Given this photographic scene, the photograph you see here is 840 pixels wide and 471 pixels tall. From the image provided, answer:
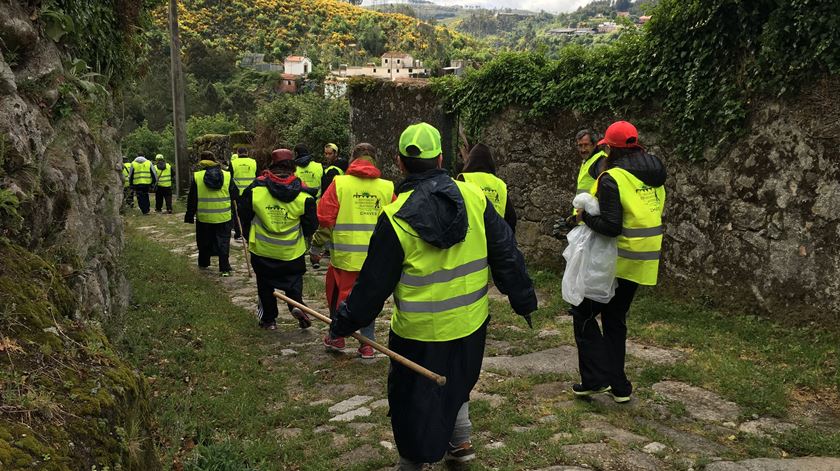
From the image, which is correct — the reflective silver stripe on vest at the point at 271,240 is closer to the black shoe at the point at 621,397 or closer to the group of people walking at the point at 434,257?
the group of people walking at the point at 434,257

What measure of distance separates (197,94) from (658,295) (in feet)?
175

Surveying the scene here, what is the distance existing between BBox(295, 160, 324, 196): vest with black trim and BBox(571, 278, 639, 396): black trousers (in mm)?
6496

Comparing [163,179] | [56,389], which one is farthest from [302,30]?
[56,389]

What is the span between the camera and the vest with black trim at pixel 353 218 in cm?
564

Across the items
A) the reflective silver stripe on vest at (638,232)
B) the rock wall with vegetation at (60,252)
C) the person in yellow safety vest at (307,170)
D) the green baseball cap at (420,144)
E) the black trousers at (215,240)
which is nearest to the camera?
A: the rock wall with vegetation at (60,252)

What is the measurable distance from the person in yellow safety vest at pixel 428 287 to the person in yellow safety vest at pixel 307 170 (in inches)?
273

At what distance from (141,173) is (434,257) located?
1556 centimetres

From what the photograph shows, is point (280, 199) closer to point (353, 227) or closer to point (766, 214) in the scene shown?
point (353, 227)

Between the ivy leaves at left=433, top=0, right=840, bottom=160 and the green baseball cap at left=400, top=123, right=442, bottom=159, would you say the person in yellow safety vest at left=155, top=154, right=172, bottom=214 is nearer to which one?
the ivy leaves at left=433, top=0, right=840, bottom=160

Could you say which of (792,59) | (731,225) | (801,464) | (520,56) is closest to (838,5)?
(792,59)

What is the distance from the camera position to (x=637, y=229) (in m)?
4.39

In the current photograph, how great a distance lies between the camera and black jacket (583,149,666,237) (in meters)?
4.29

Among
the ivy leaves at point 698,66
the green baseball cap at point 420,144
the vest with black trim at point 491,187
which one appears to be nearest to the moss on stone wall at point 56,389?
the green baseball cap at point 420,144

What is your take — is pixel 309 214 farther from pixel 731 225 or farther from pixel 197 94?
pixel 197 94
